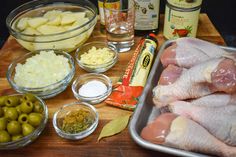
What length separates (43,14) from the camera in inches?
55.9

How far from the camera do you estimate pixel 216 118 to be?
84 centimetres

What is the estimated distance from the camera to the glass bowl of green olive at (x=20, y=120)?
88cm

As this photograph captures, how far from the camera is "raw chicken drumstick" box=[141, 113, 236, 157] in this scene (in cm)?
80

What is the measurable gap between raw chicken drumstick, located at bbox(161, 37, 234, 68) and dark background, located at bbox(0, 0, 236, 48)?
3.05 feet

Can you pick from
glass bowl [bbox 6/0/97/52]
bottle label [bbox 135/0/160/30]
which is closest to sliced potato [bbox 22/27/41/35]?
glass bowl [bbox 6/0/97/52]

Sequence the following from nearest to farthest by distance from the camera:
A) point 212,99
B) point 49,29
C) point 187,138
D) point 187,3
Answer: point 187,138 < point 212,99 < point 187,3 < point 49,29

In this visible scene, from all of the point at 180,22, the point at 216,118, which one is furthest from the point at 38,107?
the point at 180,22

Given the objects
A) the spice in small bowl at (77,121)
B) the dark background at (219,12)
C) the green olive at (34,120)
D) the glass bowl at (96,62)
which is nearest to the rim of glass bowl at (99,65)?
the glass bowl at (96,62)

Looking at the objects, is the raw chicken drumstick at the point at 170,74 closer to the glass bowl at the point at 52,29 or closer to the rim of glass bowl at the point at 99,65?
the rim of glass bowl at the point at 99,65

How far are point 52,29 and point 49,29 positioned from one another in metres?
0.01

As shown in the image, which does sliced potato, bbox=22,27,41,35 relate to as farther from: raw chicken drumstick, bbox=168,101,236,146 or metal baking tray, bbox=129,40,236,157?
raw chicken drumstick, bbox=168,101,236,146

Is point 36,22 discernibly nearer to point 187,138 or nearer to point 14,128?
point 14,128

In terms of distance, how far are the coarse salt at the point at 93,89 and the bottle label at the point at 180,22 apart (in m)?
0.40

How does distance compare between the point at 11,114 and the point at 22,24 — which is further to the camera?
the point at 22,24
